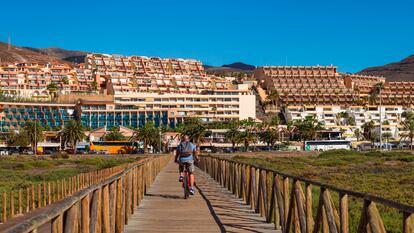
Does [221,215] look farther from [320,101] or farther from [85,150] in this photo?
[320,101]

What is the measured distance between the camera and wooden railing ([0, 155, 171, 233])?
16.5ft

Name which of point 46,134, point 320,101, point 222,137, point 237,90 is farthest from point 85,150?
point 320,101

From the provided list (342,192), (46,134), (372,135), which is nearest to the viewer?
(342,192)

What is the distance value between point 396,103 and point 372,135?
166ft

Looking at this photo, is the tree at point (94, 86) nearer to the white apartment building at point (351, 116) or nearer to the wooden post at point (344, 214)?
the white apartment building at point (351, 116)

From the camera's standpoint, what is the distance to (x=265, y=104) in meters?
178

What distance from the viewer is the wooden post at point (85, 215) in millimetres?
6910

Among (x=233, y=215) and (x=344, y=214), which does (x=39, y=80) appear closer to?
(x=233, y=215)

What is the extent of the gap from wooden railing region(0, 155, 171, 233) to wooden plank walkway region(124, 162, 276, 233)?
403 millimetres

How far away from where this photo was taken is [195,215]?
12789 millimetres

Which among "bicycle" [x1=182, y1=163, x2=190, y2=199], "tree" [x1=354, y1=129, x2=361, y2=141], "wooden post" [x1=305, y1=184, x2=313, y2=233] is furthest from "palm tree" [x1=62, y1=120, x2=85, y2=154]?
"wooden post" [x1=305, y1=184, x2=313, y2=233]

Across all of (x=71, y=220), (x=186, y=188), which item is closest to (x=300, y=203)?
(x=71, y=220)

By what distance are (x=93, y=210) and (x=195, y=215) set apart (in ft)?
17.5

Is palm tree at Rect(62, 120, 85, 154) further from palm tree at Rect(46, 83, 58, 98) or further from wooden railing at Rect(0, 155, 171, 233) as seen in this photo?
wooden railing at Rect(0, 155, 171, 233)
